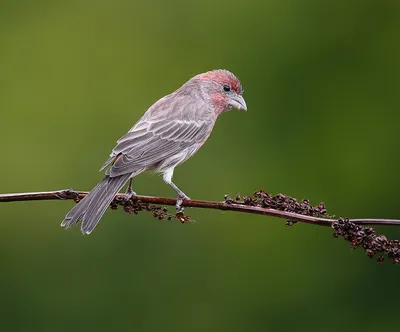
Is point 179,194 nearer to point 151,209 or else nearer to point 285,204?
point 151,209

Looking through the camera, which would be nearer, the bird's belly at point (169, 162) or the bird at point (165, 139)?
the bird at point (165, 139)

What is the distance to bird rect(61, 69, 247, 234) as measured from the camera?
16.8 ft

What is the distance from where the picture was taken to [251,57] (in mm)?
9391

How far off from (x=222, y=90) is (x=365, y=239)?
2654mm

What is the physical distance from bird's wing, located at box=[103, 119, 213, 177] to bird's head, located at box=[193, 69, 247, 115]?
0.24 metres

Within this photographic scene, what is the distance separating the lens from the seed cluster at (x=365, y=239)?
166 inches

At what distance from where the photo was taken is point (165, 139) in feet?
19.9

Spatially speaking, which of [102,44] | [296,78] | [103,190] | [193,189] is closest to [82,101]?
[102,44]

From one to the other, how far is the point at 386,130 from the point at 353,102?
43 cm

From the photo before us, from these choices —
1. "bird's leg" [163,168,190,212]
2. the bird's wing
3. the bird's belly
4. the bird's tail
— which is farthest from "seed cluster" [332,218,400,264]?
the bird's belly

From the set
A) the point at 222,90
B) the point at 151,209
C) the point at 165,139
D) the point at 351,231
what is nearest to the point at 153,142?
the point at 165,139

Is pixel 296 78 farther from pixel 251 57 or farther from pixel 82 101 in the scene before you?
pixel 82 101

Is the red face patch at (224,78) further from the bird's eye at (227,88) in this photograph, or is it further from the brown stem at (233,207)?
the brown stem at (233,207)

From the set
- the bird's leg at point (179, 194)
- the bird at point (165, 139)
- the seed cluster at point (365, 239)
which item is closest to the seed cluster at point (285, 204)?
the seed cluster at point (365, 239)
